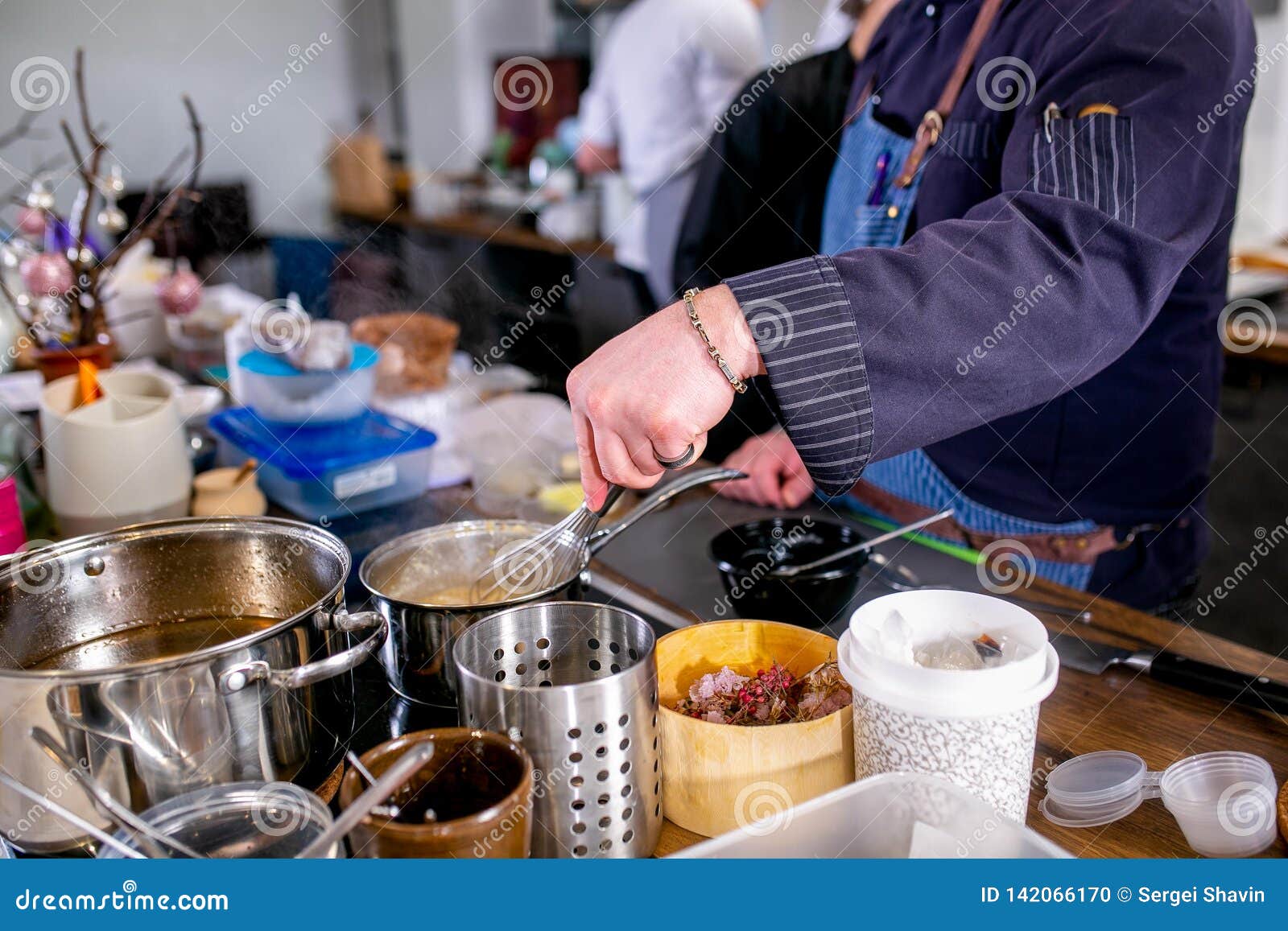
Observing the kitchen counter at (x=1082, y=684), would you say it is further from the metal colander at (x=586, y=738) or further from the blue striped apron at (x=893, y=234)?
the blue striped apron at (x=893, y=234)

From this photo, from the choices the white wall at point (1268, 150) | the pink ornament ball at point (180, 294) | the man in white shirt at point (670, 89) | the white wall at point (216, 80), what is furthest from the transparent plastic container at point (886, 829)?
the white wall at point (216, 80)

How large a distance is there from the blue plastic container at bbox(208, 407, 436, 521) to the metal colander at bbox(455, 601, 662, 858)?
0.78 m

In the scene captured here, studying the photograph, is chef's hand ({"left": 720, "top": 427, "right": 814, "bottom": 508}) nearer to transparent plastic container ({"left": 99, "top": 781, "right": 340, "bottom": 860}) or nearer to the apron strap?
the apron strap

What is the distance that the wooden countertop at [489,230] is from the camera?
14.8 feet

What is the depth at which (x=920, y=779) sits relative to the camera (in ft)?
2.26

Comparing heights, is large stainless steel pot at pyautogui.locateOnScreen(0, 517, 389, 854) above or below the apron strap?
below

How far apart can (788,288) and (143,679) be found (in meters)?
0.59

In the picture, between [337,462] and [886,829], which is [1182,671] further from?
[337,462]

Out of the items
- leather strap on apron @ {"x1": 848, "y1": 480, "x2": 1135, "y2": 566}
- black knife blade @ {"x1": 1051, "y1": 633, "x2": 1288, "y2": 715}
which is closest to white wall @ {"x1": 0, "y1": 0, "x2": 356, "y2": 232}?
leather strap on apron @ {"x1": 848, "y1": 480, "x2": 1135, "y2": 566}

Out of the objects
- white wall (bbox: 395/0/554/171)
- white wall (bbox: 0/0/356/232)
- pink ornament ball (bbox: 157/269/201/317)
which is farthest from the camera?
white wall (bbox: 395/0/554/171)

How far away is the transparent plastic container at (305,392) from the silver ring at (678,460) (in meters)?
0.85

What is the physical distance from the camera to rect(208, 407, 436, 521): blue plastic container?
1498 mm

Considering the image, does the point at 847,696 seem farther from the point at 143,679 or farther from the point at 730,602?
the point at 143,679

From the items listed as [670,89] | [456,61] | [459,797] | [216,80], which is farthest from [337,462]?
[456,61]
